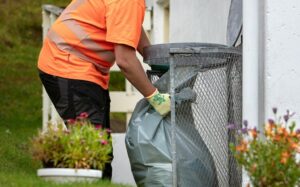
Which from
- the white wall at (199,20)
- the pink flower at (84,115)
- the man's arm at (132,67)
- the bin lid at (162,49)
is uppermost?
the white wall at (199,20)

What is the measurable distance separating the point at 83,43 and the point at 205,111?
81 centimetres

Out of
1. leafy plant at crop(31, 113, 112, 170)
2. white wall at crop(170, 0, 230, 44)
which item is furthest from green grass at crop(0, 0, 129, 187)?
white wall at crop(170, 0, 230, 44)

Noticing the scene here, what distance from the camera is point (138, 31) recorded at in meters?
6.09

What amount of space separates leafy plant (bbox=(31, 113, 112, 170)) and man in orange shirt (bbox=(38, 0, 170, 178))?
645mm

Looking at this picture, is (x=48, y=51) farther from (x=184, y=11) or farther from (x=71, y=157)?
(x=184, y=11)

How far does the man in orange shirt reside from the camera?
6.11m

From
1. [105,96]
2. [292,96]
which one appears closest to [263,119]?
[292,96]

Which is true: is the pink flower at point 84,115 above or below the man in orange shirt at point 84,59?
below

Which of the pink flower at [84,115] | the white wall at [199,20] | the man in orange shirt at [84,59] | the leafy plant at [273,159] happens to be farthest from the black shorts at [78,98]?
the leafy plant at [273,159]

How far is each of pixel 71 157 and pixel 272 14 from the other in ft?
4.56

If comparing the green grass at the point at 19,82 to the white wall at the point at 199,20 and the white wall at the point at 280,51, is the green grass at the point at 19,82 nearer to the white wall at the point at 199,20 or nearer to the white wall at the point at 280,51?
the white wall at the point at 280,51

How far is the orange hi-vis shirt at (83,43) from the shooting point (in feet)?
20.4

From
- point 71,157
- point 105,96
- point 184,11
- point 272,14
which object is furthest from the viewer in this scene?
point 184,11

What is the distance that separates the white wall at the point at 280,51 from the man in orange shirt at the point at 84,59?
62cm
